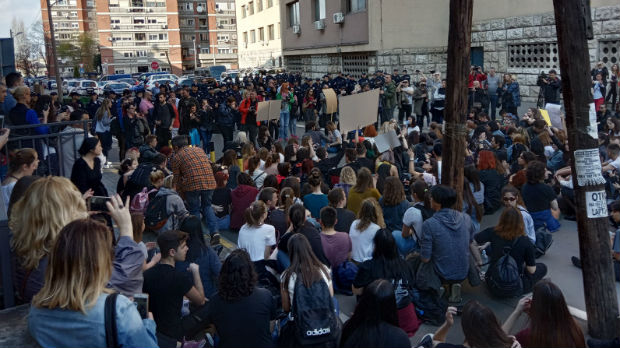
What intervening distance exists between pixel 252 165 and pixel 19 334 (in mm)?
6698

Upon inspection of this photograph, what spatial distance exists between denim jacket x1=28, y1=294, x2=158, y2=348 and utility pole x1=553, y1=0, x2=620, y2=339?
12.5ft

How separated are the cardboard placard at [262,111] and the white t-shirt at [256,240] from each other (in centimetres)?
861

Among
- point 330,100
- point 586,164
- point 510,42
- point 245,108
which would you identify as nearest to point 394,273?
point 586,164

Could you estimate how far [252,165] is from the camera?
9.81 m

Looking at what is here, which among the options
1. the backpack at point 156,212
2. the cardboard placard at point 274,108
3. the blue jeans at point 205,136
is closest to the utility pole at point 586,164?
the backpack at point 156,212

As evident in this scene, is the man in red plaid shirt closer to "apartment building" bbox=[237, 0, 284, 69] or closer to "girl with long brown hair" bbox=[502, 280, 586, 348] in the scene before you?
"girl with long brown hair" bbox=[502, 280, 586, 348]

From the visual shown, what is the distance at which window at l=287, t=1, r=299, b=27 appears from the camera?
40.3 m

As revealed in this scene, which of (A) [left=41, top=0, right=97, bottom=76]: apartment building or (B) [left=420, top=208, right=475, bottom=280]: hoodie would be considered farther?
(A) [left=41, top=0, right=97, bottom=76]: apartment building

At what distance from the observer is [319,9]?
3544cm

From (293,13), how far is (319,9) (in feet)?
19.7

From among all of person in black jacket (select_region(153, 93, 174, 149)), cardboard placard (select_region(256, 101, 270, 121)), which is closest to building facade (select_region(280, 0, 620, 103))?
cardboard placard (select_region(256, 101, 270, 121))

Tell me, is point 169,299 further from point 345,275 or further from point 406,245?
point 406,245

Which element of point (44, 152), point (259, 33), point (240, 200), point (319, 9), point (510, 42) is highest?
point (259, 33)

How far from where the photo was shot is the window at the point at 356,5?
29.9 m
